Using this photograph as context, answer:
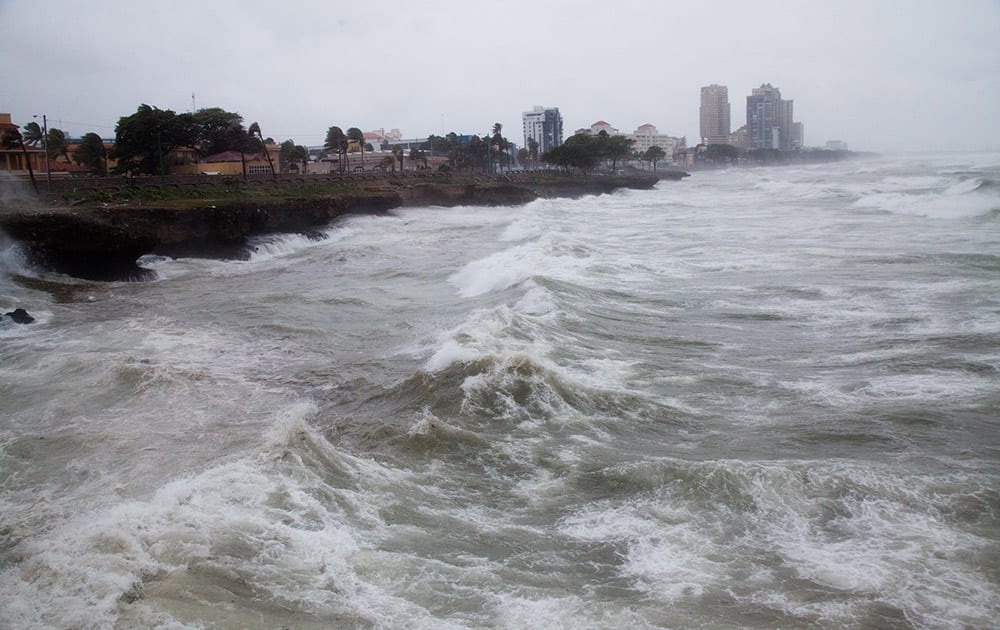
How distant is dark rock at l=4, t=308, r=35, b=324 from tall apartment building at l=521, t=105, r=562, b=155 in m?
158

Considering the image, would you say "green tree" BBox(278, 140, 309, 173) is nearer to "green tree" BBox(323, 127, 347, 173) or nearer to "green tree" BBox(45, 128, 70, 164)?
"green tree" BBox(323, 127, 347, 173)

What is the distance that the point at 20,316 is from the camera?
15.3 metres

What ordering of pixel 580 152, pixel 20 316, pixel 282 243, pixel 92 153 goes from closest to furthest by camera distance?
pixel 20 316 → pixel 282 243 → pixel 92 153 → pixel 580 152

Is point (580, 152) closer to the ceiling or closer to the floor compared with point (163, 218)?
closer to the ceiling

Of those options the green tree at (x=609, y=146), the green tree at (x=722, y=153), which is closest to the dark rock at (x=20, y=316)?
the green tree at (x=609, y=146)

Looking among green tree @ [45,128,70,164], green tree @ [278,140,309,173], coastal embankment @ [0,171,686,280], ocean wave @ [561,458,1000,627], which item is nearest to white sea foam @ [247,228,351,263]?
coastal embankment @ [0,171,686,280]

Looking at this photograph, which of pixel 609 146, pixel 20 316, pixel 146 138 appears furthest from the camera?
pixel 609 146

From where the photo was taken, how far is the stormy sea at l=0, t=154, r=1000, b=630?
5324 mm

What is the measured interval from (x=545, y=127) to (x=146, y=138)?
5351 inches

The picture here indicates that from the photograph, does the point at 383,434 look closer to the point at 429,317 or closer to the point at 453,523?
the point at 453,523

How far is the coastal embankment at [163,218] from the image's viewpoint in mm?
21359

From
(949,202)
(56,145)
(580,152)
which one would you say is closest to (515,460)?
(949,202)

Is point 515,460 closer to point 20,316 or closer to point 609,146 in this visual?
point 20,316

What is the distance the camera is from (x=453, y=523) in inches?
257
